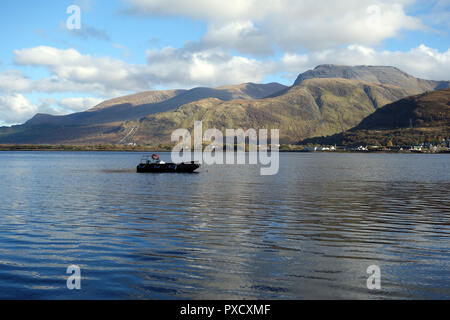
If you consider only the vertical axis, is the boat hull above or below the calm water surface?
above

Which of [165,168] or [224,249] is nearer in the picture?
[224,249]

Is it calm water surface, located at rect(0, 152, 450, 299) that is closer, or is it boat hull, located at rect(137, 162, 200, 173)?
calm water surface, located at rect(0, 152, 450, 299)

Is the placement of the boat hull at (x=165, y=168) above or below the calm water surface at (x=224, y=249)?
above

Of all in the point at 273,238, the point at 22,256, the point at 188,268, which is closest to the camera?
the point at 188,268

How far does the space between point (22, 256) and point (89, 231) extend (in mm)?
6825

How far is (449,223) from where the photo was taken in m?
31.5

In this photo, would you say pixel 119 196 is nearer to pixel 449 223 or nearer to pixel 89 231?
pixel 89 231

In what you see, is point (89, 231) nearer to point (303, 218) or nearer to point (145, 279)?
point (145, 279)

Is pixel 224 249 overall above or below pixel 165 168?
below

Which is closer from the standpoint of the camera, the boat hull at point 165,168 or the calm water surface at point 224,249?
→ the calm water surface at point 224,249

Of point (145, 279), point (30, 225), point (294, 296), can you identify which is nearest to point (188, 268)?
point (145, 279)
